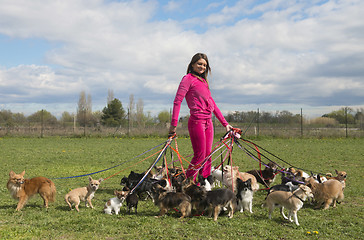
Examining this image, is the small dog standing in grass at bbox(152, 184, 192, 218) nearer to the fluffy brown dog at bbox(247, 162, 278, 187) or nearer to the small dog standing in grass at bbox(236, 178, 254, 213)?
the small dog standing in grass at bbox(236, 178, 254, 213)

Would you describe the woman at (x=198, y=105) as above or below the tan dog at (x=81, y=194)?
above

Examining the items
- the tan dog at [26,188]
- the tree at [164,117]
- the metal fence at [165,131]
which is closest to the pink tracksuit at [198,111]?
the tan dog at [26,188]

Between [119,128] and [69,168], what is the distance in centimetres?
1760

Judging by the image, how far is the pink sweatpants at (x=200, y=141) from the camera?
6.12m

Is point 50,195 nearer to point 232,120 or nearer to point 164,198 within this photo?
point 164,198

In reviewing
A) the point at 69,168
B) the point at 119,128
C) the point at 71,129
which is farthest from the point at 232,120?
the point at 69,168

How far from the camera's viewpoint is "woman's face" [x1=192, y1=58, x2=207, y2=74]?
20.4 ft

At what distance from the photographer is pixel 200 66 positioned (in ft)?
20.4

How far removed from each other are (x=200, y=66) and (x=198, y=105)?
80cm

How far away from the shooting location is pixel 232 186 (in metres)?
5.85

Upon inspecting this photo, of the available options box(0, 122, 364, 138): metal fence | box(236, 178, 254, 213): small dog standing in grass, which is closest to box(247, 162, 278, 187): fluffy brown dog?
box(236, 178, 254, 213): small dog standing in grass

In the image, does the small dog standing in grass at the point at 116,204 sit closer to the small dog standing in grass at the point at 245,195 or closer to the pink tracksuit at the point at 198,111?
→ the pink tracksuit at the point at 198,111

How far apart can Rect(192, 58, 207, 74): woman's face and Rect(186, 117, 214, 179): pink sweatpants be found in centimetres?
100

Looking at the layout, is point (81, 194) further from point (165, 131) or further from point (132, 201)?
point (165, 131)
